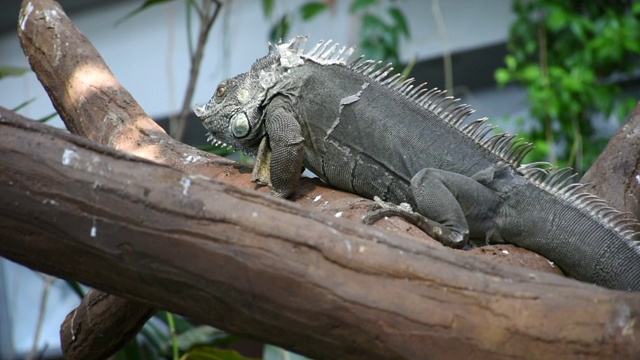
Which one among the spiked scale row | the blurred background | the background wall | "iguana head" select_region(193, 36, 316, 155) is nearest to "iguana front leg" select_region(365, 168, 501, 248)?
the spiked scale row

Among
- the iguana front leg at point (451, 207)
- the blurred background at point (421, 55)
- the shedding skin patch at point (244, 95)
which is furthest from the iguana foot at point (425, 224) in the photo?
the blurred background at point (421, 55)

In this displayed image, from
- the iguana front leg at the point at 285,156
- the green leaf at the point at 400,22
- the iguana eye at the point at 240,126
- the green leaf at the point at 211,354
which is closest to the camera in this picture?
the iguana front leg at the point at 285,156

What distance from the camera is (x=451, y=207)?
Answer: 11.1ft

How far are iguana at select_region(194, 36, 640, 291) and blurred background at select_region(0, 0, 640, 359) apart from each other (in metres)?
2.86

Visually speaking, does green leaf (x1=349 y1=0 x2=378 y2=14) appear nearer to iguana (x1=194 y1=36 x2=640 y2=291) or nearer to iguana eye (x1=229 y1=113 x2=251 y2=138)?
iguana (x1=194 y1=36 x2=640 y2=291)

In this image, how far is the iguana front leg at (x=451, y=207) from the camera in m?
3.33

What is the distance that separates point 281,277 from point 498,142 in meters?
1.81

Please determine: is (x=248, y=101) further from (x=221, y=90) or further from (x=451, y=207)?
(x=451, y=207)

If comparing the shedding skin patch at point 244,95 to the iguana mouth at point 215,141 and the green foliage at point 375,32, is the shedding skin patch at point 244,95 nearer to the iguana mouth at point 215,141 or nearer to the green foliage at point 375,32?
the iguana mouth at point 215,141

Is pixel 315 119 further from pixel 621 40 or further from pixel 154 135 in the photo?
pixel 621 40

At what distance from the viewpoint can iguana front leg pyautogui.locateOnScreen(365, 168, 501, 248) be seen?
3332 mm

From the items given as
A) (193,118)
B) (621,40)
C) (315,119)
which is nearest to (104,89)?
(315,119)

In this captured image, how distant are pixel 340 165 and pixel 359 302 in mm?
1735

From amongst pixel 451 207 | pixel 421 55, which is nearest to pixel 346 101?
pixel 451 207
